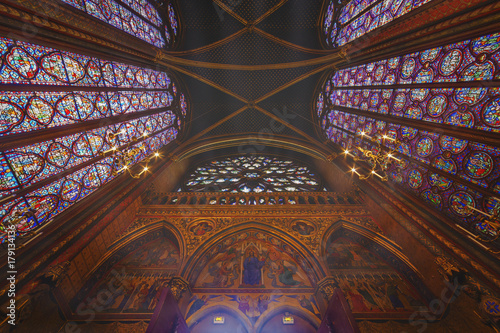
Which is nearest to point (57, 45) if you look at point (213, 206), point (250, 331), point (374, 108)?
point (213, 206)

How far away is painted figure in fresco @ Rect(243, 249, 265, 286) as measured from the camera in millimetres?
5760

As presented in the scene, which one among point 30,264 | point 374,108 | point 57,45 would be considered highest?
point 374,108

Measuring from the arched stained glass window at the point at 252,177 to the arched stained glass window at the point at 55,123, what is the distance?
4.80 metres

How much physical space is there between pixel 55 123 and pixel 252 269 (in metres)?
7.09

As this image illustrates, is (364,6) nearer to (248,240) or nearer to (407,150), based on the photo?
(407,150)

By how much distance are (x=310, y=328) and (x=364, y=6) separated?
41.0 feet

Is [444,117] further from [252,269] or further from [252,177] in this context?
[252,177]

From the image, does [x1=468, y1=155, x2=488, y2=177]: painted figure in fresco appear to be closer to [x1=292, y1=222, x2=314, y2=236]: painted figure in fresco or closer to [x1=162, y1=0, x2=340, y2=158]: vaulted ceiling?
[x1=292, y1=222, x2=314, y2=236]: painted figure in fresco

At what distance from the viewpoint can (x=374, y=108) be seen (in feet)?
25.2

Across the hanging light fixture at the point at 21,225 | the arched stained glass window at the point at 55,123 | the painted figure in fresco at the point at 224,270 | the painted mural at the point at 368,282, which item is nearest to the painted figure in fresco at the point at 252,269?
the painted figure in fresco at the point at 224,270

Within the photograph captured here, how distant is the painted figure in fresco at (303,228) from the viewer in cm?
674

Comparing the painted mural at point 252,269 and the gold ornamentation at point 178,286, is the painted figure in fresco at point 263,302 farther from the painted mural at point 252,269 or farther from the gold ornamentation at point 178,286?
the gold ornamentation at point 178,286

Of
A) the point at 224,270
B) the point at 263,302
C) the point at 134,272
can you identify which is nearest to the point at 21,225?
the point at 134,272

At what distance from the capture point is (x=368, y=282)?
5.78 meters
